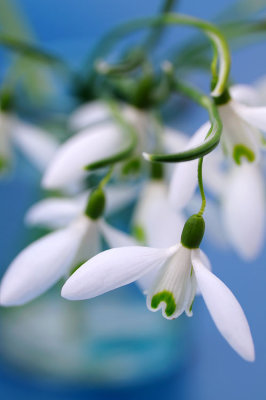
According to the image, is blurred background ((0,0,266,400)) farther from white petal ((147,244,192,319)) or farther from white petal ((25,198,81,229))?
white petal ((147,244,192,319))

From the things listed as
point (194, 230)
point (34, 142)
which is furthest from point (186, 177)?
point (34, 142)

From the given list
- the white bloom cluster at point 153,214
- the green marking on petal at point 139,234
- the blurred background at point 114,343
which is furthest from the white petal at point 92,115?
the blurred background at point 114,343

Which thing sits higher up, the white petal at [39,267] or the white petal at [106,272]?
the white petal at [106,272]


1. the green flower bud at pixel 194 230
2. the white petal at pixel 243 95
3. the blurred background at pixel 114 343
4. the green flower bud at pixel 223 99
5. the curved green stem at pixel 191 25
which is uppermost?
the curved green stem at pixel 191 25

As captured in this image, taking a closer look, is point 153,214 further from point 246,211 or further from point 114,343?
point 114,343

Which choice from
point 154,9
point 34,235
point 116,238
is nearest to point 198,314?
point 34,235

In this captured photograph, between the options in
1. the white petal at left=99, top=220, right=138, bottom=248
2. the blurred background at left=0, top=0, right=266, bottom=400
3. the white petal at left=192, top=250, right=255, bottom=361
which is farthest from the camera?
the blurred background at left=0, top=0, right=266, bottom=400

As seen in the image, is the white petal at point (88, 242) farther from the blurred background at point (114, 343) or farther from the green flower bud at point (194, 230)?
the blurred background at point (114, 343)

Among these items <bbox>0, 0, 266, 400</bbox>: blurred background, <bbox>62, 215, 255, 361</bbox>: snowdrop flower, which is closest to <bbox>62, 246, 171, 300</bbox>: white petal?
<bbox>62, 215, 255, 361</bbox>: snowdrop flower
